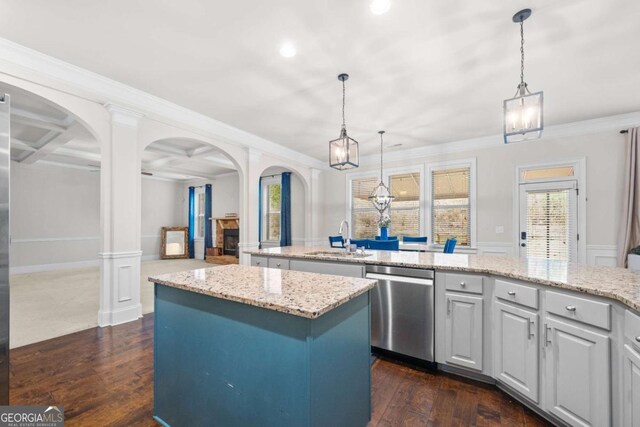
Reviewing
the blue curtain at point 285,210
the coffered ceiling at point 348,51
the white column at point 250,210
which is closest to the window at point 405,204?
the coffered ceiling at point 348,51

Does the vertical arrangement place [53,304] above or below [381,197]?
below

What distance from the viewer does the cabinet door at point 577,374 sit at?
147cm

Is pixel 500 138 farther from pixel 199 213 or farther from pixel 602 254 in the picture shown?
pixel 199 213

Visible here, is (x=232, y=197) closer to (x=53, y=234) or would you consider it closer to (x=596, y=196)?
(x=53, y=234)

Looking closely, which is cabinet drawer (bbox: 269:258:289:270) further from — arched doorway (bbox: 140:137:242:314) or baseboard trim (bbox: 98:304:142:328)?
arched doorway (bbox: 140:137:242:314)

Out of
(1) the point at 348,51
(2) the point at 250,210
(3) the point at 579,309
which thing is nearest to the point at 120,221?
(2) the point at 250,210

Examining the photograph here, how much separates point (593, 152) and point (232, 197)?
26.8 ft

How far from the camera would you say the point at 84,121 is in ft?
10.5

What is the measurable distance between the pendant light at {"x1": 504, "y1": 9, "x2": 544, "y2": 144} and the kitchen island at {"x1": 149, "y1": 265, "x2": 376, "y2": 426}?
Answer: 6.14ft

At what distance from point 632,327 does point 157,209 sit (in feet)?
34.4

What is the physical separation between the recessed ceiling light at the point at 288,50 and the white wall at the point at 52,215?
765 centimetres

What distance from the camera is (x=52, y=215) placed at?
23.6 feet

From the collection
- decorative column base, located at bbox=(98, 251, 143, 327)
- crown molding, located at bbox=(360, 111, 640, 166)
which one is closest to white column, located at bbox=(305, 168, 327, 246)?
crown molding, located at bbox=(360, 111, 640, 166)

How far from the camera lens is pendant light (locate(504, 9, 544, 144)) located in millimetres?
2223
